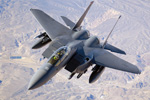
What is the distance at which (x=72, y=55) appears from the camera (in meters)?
22.9

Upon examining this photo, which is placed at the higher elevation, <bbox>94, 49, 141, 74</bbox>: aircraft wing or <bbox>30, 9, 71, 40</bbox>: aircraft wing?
<bbox>94, 49, 141, 74</bbox>: aircraft wing

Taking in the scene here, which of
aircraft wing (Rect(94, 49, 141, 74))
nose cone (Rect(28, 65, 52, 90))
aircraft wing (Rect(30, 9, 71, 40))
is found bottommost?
nose cone (Rect(28, 65, 52, 90))

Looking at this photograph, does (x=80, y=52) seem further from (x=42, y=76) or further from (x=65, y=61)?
(x=42, y=76)

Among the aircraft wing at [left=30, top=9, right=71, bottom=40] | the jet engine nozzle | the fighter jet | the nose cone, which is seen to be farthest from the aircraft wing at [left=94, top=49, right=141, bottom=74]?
the nose cone

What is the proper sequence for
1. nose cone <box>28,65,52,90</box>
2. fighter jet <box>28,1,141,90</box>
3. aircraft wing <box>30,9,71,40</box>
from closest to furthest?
nose cone <box>28,65,52,90</box> < fighter jet <box>28,1,141,90</box> < aircraft wing <box>30,9,71,40</box>

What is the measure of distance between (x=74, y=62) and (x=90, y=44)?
5.20 m

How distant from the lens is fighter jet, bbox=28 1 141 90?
1976 centimetres

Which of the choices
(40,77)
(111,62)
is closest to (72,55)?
(111,62)

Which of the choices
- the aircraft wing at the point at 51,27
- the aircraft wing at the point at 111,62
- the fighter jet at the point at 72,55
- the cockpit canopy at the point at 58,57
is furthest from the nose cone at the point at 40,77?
the aircraft wing at the point at 51,27

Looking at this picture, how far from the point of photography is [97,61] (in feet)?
77.3

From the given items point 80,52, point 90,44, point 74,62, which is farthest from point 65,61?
point 90,44

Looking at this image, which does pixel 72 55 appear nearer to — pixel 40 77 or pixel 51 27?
pixel 40 77

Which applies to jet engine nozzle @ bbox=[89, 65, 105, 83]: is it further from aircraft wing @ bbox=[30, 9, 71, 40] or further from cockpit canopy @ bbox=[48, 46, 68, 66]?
aircraft wing @ bbox=[30, 9, 71, 40]

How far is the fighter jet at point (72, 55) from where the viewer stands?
19763 millimetres
